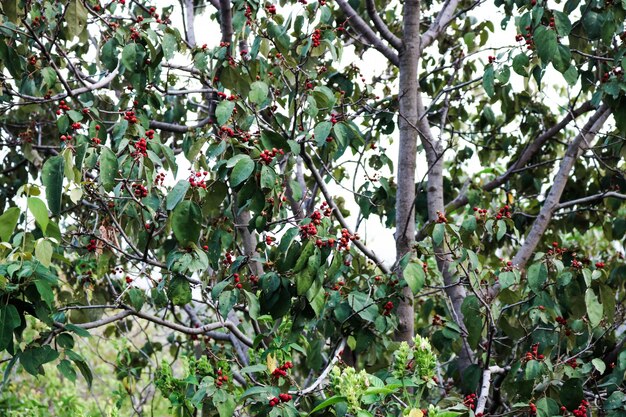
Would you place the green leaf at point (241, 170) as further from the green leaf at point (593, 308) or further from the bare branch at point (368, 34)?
the bare branch at point (368, 34)

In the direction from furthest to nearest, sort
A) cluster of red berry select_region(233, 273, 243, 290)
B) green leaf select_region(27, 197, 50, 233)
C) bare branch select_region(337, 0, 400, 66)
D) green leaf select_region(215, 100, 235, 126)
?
Answer: bare branch select_region(337, 0, 400, 66) → cluster of red berry select_region(233, 273, 243, 290) → green leaf select_region(215, 100, 235, 126) → green leaf select_region(27, 197, 50, 233)

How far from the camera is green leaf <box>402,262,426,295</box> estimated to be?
2.39 m

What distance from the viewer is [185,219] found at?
206cm

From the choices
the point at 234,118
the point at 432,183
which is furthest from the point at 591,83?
the point at 234,118

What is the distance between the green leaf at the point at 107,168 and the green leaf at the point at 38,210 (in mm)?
238

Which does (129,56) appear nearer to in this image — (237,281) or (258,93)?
(258,93)

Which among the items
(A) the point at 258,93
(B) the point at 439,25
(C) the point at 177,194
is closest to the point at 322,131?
(A) the point at 258,93

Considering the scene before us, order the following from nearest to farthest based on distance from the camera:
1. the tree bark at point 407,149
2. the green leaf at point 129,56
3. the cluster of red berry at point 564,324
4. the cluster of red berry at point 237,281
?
1. the cluster of red berry at point 237,281
2. the green leaf at point 129,56
3. the cluster of red berry at point 564,324
4. the tree bark at point 407,149

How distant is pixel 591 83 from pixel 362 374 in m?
1.92

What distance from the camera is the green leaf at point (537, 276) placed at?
2.55 meters

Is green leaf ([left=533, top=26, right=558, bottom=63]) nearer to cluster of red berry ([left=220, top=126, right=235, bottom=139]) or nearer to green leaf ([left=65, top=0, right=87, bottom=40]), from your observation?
cluster of red berry ([left=220, top=126, right=235, bottom=139])

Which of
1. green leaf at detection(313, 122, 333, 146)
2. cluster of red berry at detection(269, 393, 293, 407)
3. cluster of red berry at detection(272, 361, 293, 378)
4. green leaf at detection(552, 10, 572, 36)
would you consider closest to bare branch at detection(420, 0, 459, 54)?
green leaf at detection(552, 10, 572, 36)

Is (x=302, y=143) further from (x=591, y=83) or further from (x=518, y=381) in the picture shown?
(x=591, y=83)

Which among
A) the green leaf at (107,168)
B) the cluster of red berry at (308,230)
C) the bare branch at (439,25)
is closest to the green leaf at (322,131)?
the cluster of red berry at (308,230)
